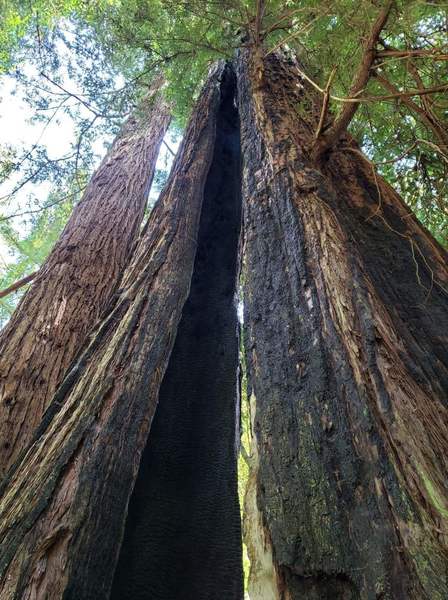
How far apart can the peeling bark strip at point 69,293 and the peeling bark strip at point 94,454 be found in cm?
85

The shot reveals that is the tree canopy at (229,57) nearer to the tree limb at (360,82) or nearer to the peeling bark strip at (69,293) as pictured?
the tree limb at (360,82)

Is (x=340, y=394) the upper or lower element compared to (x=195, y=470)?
lower

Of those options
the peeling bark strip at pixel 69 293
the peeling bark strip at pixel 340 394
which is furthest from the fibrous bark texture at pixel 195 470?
the peeling bark strip at pixel 69 293

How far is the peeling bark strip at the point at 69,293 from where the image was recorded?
2541mm

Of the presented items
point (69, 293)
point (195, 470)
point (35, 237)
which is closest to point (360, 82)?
point (195, 470)

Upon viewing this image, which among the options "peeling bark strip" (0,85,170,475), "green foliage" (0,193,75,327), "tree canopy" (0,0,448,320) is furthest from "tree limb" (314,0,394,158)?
"green foliage" (0,193,75,327)

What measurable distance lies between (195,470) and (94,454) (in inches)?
25.2

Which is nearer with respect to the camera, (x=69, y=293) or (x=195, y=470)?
(x=195, y=470)

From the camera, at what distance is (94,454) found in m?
1.32

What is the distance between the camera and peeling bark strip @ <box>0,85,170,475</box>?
2.54 metres

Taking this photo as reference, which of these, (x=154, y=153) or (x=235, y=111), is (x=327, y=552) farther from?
(x=154, y=153)

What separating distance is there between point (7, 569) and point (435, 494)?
1.01 m

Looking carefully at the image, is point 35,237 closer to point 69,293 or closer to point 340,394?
point 69,293

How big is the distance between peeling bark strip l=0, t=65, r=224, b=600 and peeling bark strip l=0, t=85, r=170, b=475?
0.85 m
